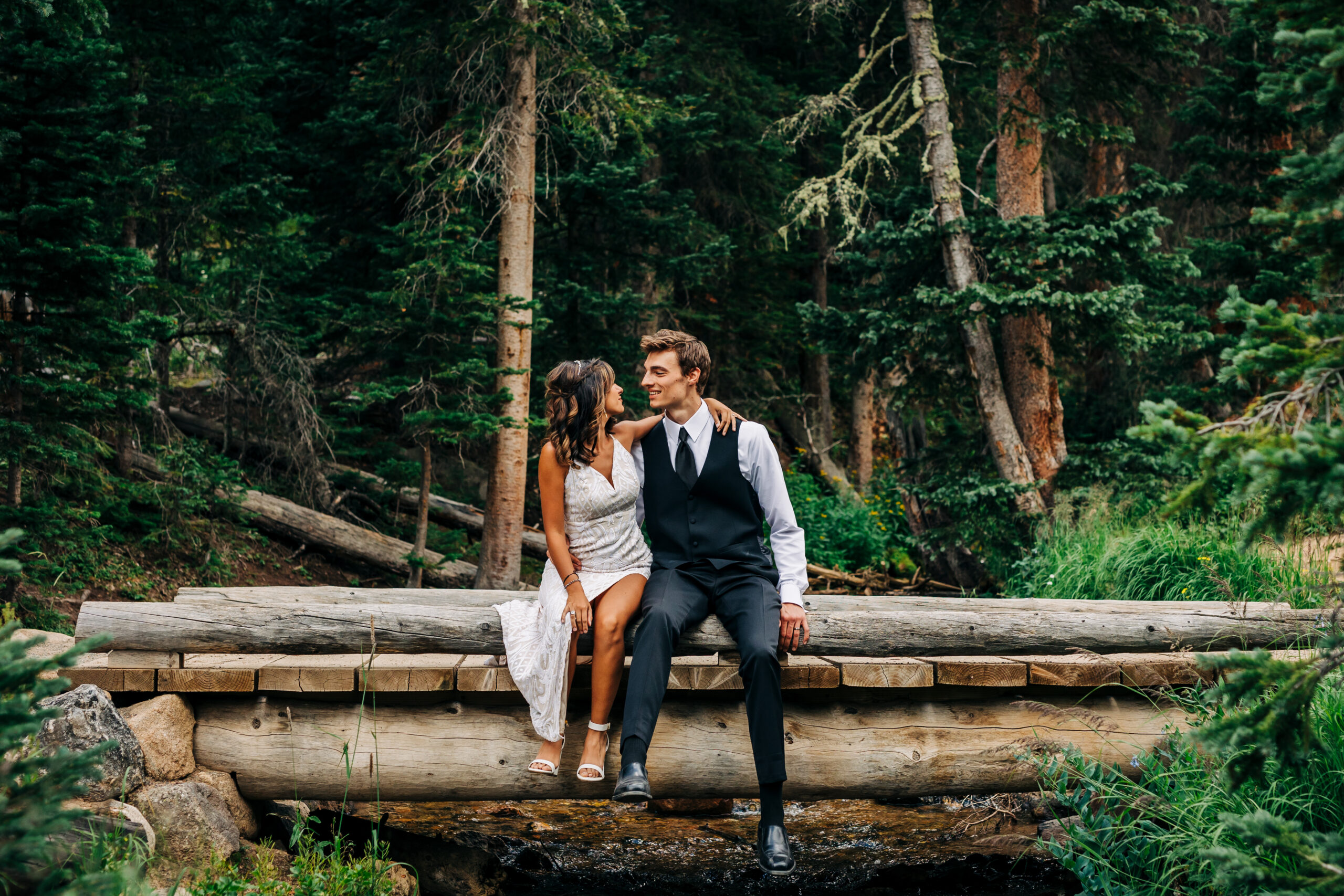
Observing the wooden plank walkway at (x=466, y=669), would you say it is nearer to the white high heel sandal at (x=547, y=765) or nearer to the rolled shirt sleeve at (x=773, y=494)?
the white high heel sandal at (x=547, y=765)

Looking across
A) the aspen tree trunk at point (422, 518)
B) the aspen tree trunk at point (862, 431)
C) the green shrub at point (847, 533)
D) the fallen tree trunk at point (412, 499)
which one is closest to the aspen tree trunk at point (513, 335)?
the aspen tree trunk at point (422, 518)

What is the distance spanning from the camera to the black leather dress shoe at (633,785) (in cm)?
354

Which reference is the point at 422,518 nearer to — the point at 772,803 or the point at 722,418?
the point at 722,418

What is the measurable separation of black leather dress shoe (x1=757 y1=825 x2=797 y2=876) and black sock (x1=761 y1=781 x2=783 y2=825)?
0.07 ft

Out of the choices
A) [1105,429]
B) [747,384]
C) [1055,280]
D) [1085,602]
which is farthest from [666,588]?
[747,384]

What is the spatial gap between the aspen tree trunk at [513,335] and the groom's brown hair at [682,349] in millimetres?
5792

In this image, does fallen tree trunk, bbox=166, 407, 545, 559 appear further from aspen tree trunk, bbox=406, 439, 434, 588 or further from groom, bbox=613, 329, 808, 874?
groom, bbox=613, 329, 808, 874

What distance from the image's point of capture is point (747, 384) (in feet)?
52.7

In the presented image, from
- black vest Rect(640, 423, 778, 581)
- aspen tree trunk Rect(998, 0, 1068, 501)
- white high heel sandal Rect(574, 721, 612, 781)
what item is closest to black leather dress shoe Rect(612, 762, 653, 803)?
white high heel sandal Rect(574, 721, 612, 781)

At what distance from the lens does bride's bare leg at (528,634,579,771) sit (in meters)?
3.84

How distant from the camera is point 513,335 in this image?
9.97 meters

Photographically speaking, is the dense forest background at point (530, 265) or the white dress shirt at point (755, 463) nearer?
the white dress shirt at point (755, 463)

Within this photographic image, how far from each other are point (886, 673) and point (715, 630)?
2.58ft

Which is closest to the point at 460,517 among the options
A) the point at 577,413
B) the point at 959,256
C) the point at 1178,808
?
the point at 959,256
